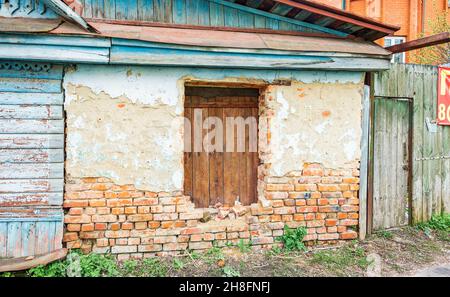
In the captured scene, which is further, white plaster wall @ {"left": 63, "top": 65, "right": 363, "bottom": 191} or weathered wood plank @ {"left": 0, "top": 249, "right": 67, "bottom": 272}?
white plaster wall @ {"left": 63, "top": 65, "right": 363, "bottom": 191}

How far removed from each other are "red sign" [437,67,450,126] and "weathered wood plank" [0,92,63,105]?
5515mm

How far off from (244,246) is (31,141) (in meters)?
2.76

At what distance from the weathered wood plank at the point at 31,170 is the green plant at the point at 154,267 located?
Result: 1393 millimetres

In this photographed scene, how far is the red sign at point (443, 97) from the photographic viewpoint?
5389 mm

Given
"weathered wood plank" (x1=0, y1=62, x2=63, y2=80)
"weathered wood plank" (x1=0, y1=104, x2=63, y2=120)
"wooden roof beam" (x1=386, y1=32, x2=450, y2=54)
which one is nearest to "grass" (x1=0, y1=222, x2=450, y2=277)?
"weathered wood plank" (x1=0, y1=104, x2=63, y2=120)

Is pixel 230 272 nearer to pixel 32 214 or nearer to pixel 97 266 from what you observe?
pixel 97 266

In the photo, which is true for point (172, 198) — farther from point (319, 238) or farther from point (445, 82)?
point (445, 82)

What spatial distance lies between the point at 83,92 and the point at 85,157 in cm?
73

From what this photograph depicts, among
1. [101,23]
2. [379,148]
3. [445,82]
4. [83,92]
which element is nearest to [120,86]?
[83,92]

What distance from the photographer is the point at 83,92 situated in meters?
3.79

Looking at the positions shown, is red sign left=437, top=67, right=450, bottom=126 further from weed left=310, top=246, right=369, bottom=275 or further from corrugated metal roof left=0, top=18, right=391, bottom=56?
weed left=310, top=246, right=369, bottom=275

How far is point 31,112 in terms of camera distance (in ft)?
12.1

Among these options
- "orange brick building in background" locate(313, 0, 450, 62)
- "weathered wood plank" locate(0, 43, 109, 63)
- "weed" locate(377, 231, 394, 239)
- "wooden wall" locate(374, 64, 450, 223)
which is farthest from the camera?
"orange brick building in background" locate(313, 0, 450, 62)

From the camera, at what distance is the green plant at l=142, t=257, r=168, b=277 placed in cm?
373
